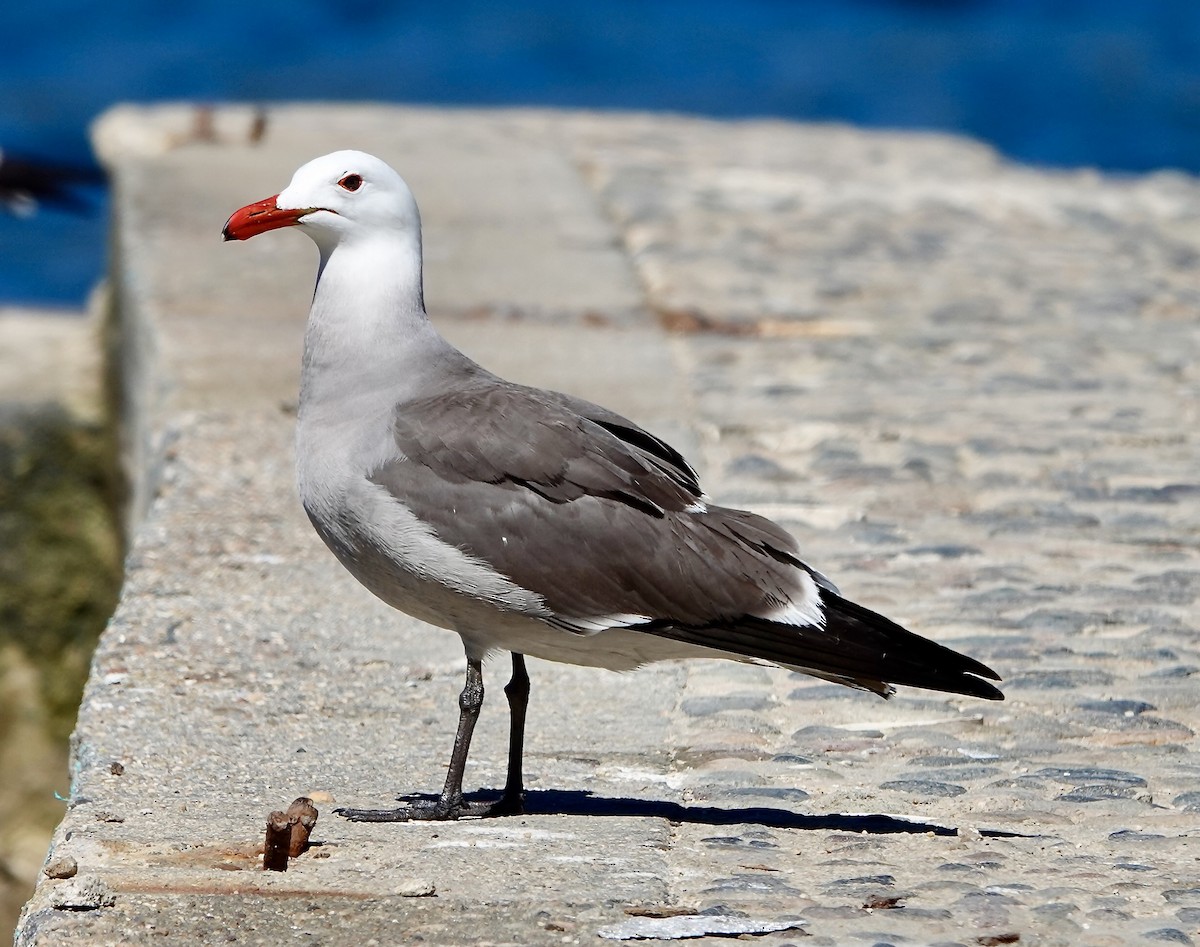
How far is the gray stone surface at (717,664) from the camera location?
305cm

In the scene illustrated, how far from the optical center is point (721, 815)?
11.2 ft

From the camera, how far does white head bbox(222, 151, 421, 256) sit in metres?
3.57

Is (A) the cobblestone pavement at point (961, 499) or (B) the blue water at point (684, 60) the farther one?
(B) the blue water at point (684, 60)

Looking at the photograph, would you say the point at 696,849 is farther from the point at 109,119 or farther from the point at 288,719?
the point at 109,119

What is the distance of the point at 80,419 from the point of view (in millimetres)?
7590

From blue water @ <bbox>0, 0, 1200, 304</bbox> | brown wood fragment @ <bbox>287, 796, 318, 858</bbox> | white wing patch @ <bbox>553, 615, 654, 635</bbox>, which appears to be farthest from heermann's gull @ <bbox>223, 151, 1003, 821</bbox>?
blue water @ <bbox>0, 0, 1200, 304</bbox>

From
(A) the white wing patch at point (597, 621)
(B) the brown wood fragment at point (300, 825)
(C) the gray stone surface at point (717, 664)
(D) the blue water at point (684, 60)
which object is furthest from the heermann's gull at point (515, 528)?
(D) the blue water at point (684, 60)

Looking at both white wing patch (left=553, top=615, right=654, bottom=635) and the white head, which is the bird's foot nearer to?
white wing patch (left=553, top=615, right=654, bottom=635)

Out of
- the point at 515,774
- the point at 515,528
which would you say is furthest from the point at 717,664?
the point at 515,528

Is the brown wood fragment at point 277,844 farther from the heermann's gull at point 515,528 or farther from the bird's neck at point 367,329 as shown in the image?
the bird's neck at point 367,329

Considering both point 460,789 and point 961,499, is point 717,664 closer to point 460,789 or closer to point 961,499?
point 460,789

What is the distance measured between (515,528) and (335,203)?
76 centimetres

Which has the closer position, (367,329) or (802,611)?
(802,611)

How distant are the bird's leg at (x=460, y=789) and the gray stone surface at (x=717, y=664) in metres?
0.03
